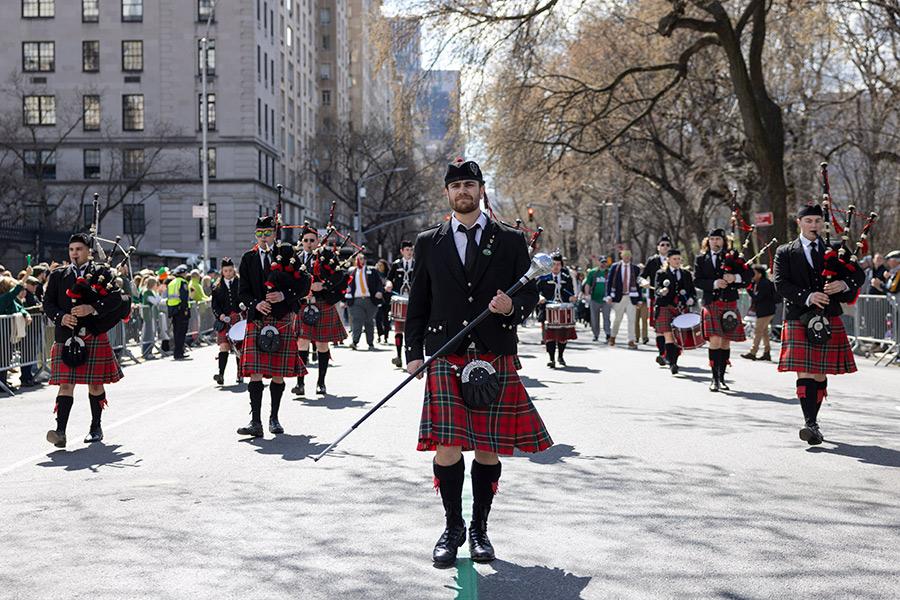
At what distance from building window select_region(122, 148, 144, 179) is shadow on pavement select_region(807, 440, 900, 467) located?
49392 millimetres

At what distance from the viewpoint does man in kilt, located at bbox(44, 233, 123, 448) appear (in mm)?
9312

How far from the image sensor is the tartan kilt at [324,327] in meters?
13.7

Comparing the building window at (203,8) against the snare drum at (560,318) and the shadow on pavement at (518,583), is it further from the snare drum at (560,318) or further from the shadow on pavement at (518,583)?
the shadow on pavement at (518,583)

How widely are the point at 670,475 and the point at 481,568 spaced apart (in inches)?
105

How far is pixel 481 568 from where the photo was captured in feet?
17.1

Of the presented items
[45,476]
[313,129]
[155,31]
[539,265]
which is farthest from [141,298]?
Answer: [313,129]

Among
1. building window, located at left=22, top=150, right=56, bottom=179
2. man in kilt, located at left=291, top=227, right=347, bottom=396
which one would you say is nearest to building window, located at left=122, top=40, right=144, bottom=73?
building window, located at left=22, top=150, right=56, bottom=179

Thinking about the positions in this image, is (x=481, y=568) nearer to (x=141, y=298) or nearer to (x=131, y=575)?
(x=131, y=575)

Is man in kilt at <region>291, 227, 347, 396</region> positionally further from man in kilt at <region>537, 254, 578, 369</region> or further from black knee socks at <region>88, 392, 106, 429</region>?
man in kilt at <region>537, 254, 578, 369</region>

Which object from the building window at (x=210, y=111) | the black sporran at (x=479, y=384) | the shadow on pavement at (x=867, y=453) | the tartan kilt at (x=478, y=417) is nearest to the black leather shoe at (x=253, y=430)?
the tartan kilt at (x=478, y=417)

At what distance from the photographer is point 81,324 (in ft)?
30.9

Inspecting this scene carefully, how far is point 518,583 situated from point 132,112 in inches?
2184

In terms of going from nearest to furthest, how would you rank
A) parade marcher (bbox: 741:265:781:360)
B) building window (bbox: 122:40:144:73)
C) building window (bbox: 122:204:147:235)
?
parade marcher (bbox: 741:265:781:360), building window (bbox: 122:204:147:235), building window (bbox: 122:40:144:73)

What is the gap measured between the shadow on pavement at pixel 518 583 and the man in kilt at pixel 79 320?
518cm
